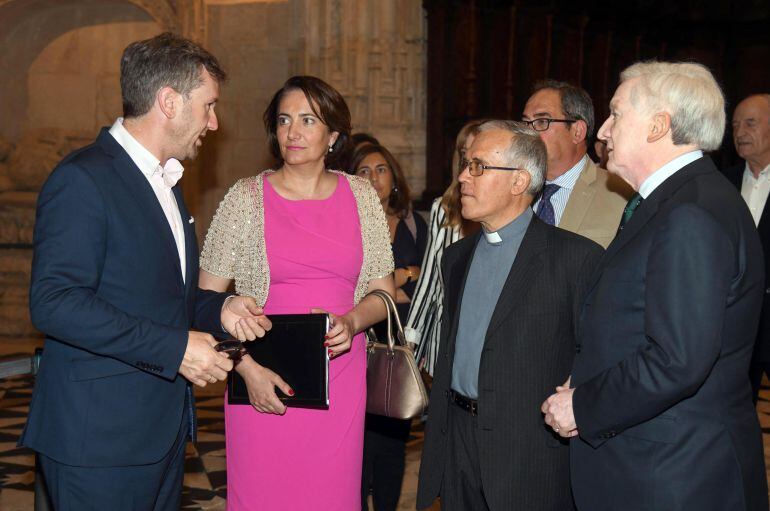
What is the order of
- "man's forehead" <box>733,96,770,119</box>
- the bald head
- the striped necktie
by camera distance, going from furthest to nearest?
"man's forehead" <box>733,96,770,119</box> < the bald head < the striped necktie

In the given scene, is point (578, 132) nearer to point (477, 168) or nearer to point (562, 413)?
point (477, 168)

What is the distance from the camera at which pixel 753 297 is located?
2.46m

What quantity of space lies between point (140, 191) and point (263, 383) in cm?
101

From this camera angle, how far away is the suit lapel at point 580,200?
3.80 m

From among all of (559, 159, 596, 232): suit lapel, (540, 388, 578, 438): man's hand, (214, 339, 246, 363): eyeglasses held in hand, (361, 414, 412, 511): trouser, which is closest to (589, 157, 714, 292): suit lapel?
(540, 388, 578, 438): man's hand

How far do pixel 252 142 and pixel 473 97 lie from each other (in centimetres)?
215

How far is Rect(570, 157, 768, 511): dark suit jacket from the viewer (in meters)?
2.33

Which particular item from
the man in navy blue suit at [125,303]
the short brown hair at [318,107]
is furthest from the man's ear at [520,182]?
the man in navy blue suit at [125,303]

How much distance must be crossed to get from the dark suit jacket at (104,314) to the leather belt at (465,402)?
934 millimetres

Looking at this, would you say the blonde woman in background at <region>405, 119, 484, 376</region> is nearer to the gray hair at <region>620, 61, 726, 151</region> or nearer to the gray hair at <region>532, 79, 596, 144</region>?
the gray hair at <region>532, 79, 596, 144</region>

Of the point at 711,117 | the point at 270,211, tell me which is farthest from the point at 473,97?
the point at 711,117

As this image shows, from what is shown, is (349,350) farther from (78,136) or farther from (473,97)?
(78,136)

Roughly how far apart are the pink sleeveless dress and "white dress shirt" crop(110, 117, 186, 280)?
78 centimetres

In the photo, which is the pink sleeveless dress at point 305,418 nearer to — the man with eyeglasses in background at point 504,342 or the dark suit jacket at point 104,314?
the man with eyeglasses in background at point 504,342
